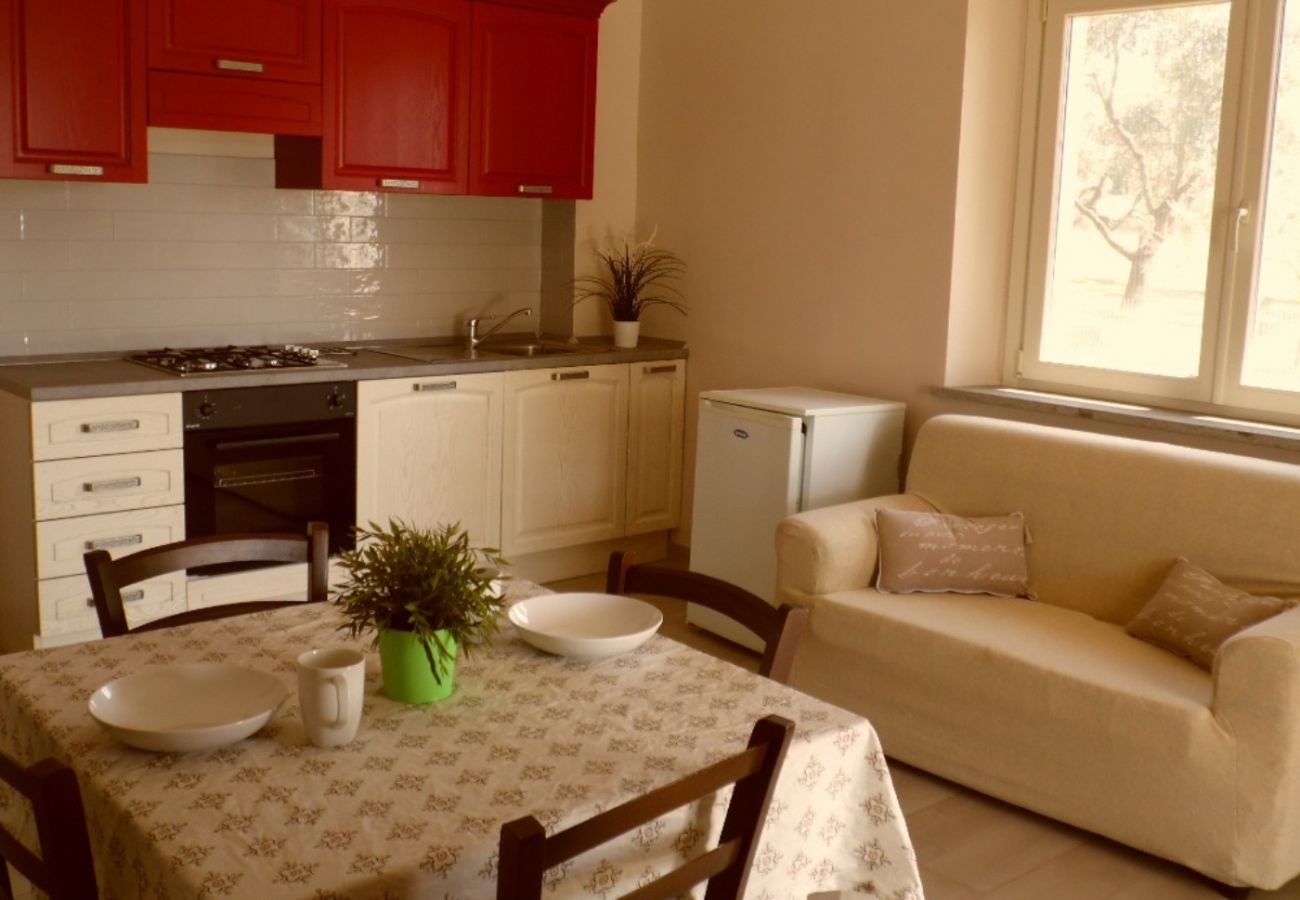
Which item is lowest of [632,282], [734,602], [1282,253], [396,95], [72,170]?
[734,602]

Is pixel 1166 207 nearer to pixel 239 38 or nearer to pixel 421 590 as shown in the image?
pixel 239 38

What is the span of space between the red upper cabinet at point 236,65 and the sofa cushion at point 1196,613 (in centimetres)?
294

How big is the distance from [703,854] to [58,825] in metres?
0.74

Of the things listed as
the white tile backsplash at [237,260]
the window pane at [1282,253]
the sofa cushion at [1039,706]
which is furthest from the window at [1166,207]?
the white tile backsplash at [237,260]

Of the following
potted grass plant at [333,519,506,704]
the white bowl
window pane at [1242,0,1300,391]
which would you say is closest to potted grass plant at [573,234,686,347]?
window pane at [1242,0,1300,391]

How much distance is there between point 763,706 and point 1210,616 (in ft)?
5.62

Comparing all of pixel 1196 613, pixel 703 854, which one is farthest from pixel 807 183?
pixel 703 854

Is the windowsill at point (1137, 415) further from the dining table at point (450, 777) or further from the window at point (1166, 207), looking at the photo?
the dining table at point (450, 777)

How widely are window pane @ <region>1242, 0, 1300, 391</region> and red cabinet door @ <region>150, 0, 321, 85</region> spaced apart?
2.93 metres

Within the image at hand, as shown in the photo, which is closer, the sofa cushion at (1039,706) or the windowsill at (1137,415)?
the sofa cushion at (1039,706)

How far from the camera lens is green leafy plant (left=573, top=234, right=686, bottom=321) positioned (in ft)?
17.8

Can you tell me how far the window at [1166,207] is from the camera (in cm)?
387

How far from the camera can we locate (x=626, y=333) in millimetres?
5285

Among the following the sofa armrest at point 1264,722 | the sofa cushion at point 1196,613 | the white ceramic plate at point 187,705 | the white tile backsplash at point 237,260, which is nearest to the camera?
the white ceramic plate at point 187,705
